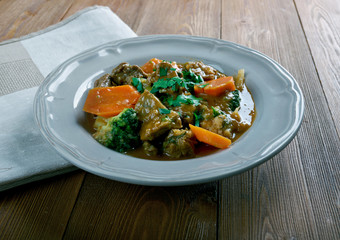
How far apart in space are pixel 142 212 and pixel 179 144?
0.40 m

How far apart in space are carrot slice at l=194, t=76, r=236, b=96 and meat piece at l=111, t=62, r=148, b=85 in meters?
0.43

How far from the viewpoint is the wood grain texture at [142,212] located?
1.62 m

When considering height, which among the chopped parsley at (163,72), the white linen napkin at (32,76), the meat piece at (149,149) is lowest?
the white linen napkin at (32,76)

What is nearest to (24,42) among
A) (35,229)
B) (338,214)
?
(35,229)

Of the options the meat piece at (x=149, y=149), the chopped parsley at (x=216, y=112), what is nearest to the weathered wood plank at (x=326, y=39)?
the chopped parsley at (x=216, y=112)

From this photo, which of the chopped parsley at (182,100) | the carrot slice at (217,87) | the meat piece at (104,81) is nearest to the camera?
the chopped parsley at (182,100)

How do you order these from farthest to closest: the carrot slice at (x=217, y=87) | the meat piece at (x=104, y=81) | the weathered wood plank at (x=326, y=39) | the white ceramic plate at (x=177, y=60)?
the weathered wood plank at (x=326, y=39), the meat piece at (x=104, y=81), the carrot slice at (x=217, y=87), the white ceramic plate at (x=177, y=60)

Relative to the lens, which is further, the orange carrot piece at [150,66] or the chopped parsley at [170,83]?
the orange carrot piece at [150,66]

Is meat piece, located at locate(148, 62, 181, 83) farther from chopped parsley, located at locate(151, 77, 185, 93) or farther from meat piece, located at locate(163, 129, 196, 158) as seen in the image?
meat piece, located at locate(163, 129, 196, 158)

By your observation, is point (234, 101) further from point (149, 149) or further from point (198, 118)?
point (149, 149)

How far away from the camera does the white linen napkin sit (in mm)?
1933

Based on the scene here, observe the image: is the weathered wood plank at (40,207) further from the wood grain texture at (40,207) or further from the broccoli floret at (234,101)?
the broccoli floret at (234,101)

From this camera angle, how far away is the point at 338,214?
5.56 ft

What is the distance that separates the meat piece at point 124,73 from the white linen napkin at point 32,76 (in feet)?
2.01
